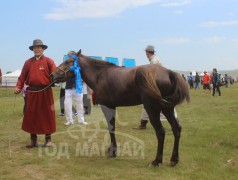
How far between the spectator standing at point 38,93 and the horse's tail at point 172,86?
8.00 feet

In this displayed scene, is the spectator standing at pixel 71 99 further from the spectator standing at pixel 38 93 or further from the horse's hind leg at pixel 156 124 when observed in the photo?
the horse's hind leg at pixel 156 124

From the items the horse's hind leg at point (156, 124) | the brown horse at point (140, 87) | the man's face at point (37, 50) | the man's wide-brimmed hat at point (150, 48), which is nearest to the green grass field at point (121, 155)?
the horse's hind leg at point (156, 124)

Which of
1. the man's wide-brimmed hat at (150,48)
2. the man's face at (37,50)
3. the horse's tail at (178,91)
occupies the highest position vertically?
the man's wide-brimmed hat at (150,48)

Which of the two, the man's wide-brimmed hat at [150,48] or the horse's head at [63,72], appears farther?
the man's wide-brimmed hat at [150,48]

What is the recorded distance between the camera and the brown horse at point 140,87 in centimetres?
545

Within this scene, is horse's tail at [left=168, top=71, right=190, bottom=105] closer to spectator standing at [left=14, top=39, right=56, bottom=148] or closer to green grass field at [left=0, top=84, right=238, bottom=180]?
green grass field at [left=0, top=84, right=238, bottom=180]

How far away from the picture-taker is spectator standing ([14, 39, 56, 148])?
7.11 m

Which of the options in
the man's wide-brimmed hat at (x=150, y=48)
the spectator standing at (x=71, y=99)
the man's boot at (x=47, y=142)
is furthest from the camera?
the spectator standing at (x=71, y=99)

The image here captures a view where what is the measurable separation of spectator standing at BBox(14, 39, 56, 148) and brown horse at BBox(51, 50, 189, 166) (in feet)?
1.82

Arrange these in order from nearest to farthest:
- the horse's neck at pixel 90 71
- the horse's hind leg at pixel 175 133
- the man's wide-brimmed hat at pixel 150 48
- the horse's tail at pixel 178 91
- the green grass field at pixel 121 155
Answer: the green grass field at pixel 121 155
the horse's tail at pixel 178 91
the horse's hind leg at pixel 175 133
the horse's neck at pixel 90 71
the man's wide-brimmed hat at pixel 150 48

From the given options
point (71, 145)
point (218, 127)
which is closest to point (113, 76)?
point (71, 145)

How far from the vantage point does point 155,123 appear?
5672mm

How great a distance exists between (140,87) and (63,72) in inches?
71.5

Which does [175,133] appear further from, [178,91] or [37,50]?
[37,50]
